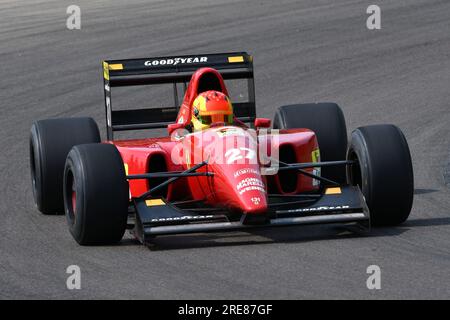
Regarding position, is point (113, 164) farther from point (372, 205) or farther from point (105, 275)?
point (372, 205)

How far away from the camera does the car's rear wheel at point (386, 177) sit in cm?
1068

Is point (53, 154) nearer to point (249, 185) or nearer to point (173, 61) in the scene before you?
point (173, 61)

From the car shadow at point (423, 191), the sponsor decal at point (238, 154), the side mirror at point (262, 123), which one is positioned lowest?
the car shadow at point (423, 191)

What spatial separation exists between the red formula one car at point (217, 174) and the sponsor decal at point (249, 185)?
0.01 m

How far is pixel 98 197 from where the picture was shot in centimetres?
1019

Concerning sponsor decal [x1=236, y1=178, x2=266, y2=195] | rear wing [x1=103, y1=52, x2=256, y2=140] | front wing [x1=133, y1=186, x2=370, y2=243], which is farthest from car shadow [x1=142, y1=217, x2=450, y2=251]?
rear wing [x1=103, y1=52, x2=256, y2=140]

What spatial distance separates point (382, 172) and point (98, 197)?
2.36 m

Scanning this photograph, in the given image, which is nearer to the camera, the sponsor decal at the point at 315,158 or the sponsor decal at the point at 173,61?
the sponsor decal at the point at 315,158

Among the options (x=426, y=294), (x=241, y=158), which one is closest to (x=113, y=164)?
(x=241, y=158)

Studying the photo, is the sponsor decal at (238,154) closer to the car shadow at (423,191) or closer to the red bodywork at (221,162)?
the red bodywork at (221,162)

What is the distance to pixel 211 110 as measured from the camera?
1134 centimetres

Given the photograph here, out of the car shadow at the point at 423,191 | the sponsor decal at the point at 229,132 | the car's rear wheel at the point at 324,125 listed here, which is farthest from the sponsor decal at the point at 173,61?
the car shadow at the point at 423,191

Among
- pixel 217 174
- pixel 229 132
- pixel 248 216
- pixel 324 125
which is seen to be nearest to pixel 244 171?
pixel 217 174

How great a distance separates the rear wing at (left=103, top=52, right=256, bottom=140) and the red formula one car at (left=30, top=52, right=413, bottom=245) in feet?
2.10
